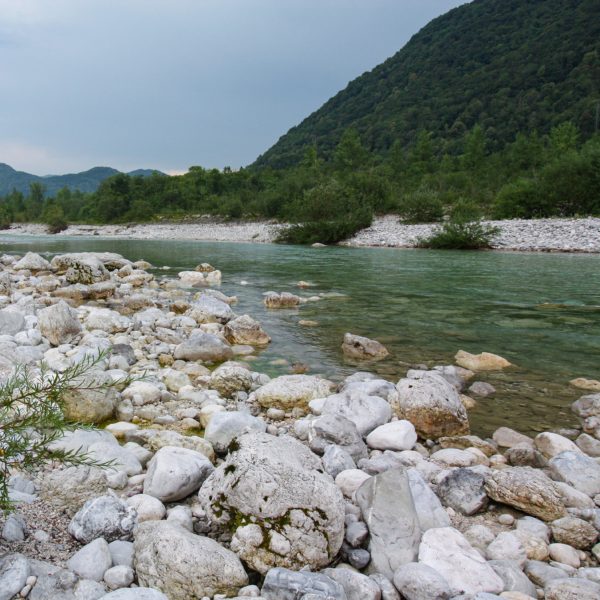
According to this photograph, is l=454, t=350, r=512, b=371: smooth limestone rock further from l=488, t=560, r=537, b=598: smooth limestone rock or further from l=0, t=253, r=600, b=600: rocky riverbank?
l=488, t=560, r=537, b=598: smooth limestone rock

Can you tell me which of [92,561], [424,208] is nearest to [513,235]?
[424,208]

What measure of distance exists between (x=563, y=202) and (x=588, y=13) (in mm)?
112727

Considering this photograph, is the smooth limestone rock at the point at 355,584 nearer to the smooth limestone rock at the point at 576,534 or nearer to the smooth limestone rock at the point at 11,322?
the smooth limestone rock at the point at 576,534

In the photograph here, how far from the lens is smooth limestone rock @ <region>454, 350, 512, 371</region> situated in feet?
20.0

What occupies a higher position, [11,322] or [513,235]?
[513,235]

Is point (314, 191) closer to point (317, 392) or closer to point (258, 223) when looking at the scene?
point (258, 223)

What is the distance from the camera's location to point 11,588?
192cm

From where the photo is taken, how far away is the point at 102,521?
2.40 m

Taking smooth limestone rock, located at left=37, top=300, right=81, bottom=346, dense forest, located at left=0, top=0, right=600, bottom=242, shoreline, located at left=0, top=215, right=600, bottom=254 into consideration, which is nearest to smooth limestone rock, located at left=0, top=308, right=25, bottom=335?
smooth limestone rock, located at left=37, top=300, right=81, bottom=346

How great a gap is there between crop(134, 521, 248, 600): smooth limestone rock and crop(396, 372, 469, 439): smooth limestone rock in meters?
2.44

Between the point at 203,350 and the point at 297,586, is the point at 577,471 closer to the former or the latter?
the point at 297,586

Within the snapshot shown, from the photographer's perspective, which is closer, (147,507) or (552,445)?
(147,507)

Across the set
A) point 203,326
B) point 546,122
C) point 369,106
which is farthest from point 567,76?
point 203,326

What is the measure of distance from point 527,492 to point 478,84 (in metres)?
133
